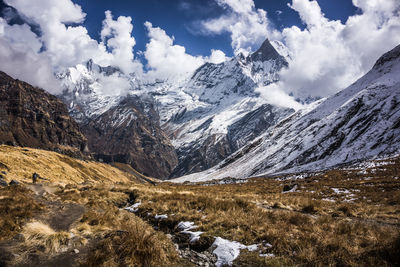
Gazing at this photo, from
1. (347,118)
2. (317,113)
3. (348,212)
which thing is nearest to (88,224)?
(348,212)

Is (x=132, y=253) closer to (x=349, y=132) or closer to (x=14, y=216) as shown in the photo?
(x=14, y=216)

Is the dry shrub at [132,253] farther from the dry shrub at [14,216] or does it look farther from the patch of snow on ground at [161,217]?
the patch of snow on ground at [161,217]

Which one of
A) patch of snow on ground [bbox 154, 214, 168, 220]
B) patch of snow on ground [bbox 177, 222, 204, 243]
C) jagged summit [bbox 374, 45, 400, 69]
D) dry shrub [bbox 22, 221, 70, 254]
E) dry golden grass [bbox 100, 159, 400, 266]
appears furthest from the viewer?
jagged summit [bbox 374, 45, 400, 69]

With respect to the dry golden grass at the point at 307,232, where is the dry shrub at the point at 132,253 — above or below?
above

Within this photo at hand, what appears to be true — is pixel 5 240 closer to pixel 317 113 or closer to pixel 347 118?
pixel 347 118

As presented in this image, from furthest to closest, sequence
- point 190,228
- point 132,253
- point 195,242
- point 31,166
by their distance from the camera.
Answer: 1. point 31,166
2. point 190,228
3. point 195,242
4. point 132,253

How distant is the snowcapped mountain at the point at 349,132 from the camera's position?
86500 millimetres

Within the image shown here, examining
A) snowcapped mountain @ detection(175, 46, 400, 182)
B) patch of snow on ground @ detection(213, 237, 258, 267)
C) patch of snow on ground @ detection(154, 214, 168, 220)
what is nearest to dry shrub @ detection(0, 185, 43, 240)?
patch of snow on ground @ detection(154, 214, 168, 220)

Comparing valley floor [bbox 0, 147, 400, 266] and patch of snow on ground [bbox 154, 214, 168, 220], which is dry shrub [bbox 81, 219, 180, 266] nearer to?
valley floor [bbox 0, 147, 400, 266]

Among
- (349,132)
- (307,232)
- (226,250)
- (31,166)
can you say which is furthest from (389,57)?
(31,166)

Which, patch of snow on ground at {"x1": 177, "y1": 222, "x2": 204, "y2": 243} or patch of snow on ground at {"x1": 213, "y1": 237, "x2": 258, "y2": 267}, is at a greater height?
patch of snow on ground at {"x1": 177, "y1": 222, "x2": 204, "y2": 243}

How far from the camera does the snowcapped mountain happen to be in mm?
86500

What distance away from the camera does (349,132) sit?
10425cm

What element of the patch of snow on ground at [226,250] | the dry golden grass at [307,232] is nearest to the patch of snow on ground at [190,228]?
the dry golden grass at [307,232]
